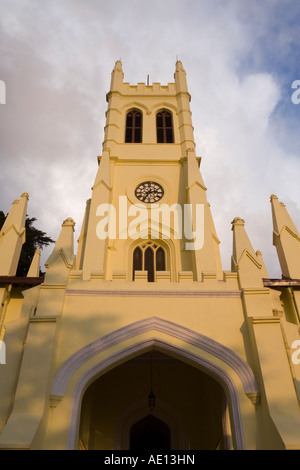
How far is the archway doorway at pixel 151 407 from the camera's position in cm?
1110

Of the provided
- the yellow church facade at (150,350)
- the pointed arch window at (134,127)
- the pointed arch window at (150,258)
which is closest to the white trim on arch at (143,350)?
the yellow church facade at (150,350)

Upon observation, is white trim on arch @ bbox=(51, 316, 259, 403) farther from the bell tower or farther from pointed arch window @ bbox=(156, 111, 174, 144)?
pointed arch window @ bbox=(156, 111, 174, 144)

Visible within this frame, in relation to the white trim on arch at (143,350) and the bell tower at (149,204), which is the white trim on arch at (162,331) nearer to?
the white trim on arch at (143,350)

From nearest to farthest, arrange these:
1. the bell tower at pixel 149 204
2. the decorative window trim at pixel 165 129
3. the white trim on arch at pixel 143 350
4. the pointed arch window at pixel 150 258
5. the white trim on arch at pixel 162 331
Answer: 1. the white trim on arch at pixel 143 350
2. the white trim on arch at pixel 162 331
3. the bell tower at pixel 149 204
4. the pointed arch window at pixel 150 258
5. the decorative window trim at pixel 165 129

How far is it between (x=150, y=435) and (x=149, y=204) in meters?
9.89

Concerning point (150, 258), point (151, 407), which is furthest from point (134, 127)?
Answer: point (151, 407)

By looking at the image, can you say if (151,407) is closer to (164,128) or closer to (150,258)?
(150,258)

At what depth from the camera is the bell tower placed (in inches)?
600

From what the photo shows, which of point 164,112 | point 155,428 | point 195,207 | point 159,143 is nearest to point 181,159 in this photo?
point 159,143

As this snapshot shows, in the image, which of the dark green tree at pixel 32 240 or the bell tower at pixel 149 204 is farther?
the dark green tree at pixel 32 240

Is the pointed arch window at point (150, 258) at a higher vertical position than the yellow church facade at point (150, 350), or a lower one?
higher

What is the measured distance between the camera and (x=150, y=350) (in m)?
8.84

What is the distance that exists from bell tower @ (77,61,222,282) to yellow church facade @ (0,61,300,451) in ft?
0.63

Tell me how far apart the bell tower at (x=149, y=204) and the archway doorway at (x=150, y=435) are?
480 cm
